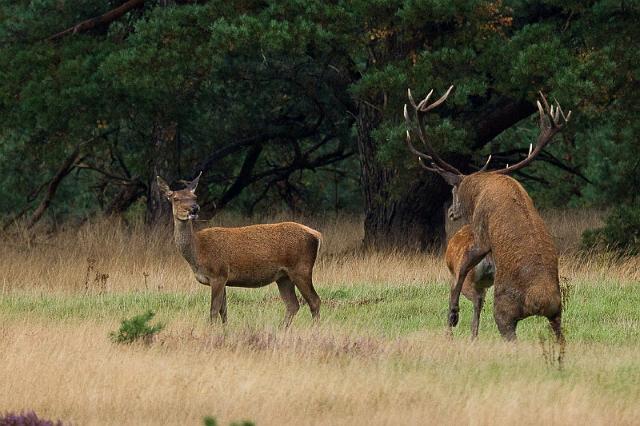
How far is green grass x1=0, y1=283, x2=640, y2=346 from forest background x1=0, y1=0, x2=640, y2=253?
10.4ft

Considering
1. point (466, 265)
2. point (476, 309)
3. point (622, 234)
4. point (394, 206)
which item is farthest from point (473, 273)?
point (394, 206)

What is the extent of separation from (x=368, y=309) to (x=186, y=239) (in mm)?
1959

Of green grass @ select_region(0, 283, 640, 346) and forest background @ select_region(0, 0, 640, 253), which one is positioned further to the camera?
forest background @ select_region(0, 0, 640, 253)

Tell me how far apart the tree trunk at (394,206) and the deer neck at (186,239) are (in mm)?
7053

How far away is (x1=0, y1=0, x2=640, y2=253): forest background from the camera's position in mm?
16891

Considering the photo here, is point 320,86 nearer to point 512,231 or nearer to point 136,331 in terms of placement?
point 136,331

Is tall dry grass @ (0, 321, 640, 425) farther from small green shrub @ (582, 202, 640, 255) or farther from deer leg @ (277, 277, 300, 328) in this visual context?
small green shrub @ (582, 202, 640, 255)

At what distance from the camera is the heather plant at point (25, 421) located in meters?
7.21

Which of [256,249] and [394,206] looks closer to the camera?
[256,249]

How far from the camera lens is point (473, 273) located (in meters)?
10.8

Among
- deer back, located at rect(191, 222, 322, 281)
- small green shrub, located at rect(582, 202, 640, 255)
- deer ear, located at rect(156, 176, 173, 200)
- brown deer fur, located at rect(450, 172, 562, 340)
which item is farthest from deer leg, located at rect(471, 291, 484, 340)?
small green shrub, located at rect(582, 202, 640, 255)

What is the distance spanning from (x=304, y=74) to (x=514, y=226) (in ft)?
35.1

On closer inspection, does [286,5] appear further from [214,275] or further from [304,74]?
[214,275]

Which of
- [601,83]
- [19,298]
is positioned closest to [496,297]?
[19,298]
